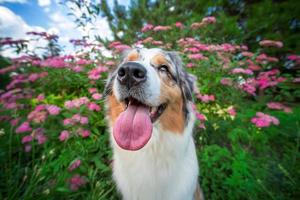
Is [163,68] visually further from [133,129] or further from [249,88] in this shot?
[249,88]

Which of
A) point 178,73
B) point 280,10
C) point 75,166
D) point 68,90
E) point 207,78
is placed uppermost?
point 280,10

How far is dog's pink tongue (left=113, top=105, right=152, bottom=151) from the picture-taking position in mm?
2273

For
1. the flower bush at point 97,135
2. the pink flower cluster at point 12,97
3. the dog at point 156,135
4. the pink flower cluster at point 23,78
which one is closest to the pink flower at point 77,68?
the flower bush at point 97,135

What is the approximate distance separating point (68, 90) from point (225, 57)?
2728 mm

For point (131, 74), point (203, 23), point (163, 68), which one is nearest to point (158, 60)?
point (163, 68)

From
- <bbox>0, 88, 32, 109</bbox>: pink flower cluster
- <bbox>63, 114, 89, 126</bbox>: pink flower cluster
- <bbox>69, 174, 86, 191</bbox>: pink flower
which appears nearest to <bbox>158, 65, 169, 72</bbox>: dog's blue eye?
<bbox>63, 114, 89, 126</bbox>: pink flower cluster

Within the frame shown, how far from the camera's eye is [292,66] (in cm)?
619

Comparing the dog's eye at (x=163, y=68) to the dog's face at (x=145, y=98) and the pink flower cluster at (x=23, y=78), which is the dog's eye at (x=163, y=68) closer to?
the dog's face at (x=145, y=98)

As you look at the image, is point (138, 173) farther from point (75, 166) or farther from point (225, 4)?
point (225, 4)

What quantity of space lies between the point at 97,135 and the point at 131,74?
146cm

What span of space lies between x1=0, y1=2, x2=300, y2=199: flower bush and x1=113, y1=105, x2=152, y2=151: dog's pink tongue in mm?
512

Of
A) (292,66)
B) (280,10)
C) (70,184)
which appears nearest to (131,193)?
(70,184)

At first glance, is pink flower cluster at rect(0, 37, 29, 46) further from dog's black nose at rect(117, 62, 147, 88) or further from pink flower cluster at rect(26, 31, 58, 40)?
dog's black nose at rect(117, 62, 147, 88)

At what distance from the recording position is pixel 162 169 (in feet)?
8.44
